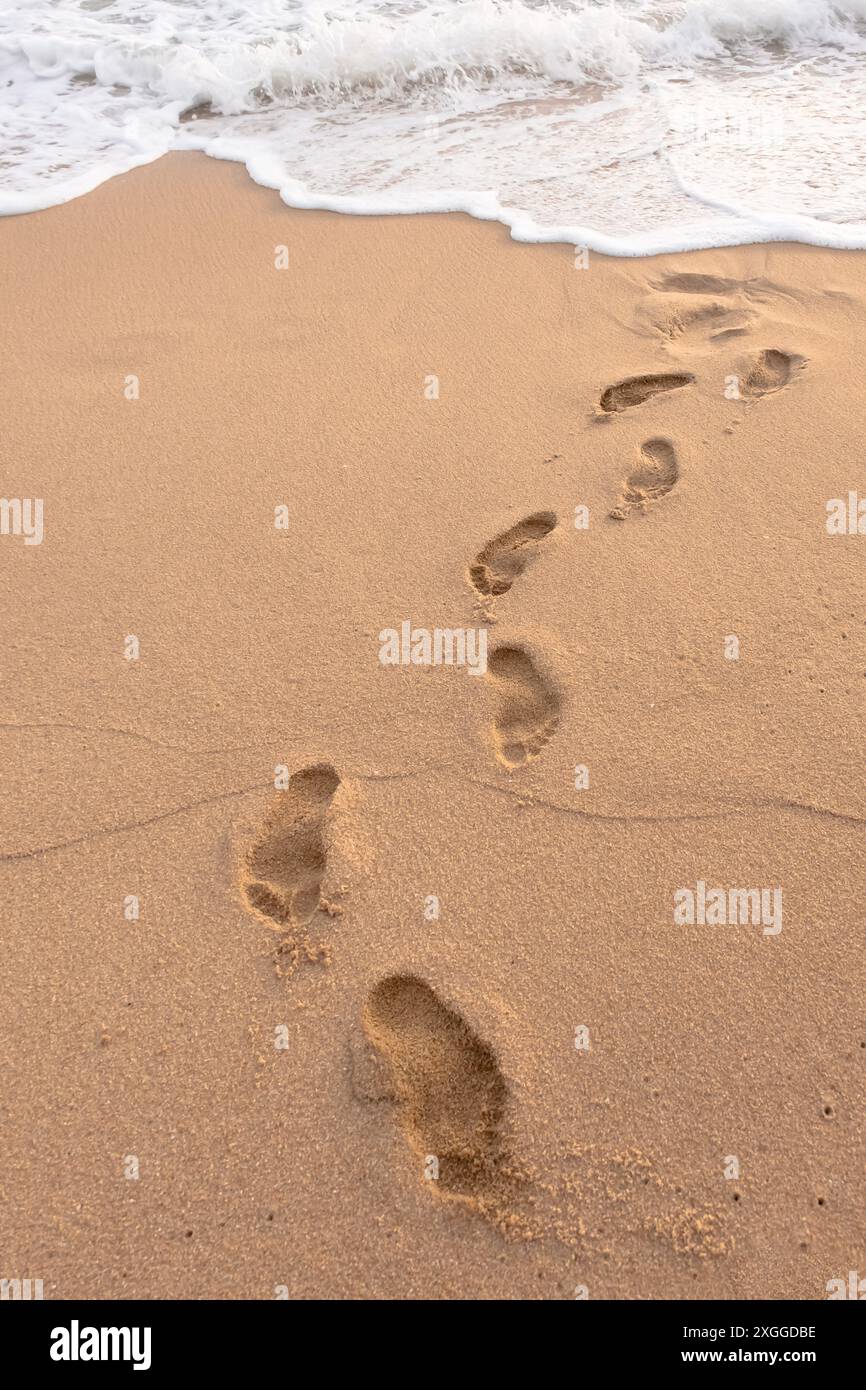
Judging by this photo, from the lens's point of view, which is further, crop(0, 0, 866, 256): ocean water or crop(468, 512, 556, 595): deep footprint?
crop(0, 0, 866, 256): ocean water

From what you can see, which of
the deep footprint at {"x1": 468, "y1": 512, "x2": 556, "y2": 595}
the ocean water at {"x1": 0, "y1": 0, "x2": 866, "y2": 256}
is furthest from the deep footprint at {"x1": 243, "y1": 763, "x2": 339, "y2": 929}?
the ocean water at {"x1": 0, "y1": 0, "x2": 866, "y2": 256}

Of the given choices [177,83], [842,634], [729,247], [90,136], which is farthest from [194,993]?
[177,83]

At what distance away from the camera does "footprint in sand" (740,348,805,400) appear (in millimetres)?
3361

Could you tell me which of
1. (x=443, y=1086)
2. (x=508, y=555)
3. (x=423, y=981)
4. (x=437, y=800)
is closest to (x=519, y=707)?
(x=437, y=800)

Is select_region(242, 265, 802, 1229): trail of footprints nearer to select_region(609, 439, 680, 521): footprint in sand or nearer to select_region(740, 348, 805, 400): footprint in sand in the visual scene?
select_region(609, 439, 680, 521): footprint in sand

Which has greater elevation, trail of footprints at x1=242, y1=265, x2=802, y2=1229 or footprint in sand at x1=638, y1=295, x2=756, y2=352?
footprint in sand at x1=638, y1=295, x2=756, y2=352

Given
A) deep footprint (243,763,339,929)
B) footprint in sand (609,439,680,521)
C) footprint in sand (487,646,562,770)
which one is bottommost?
deep footprint (243,763,339,929)

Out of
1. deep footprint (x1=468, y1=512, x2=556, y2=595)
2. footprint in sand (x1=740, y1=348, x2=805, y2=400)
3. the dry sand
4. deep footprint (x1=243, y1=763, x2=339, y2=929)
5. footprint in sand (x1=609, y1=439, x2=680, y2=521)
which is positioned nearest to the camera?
the dry sand

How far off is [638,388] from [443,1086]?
2.54 m

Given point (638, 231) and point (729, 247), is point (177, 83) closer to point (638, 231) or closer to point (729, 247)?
point (638, 231)

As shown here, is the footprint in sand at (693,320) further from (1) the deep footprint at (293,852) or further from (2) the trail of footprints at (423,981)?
(1) the deep footprint at (293,852)

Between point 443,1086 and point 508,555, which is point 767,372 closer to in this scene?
point 508,555

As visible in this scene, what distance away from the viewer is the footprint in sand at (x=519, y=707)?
240 cm

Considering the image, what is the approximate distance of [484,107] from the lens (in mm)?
5730
